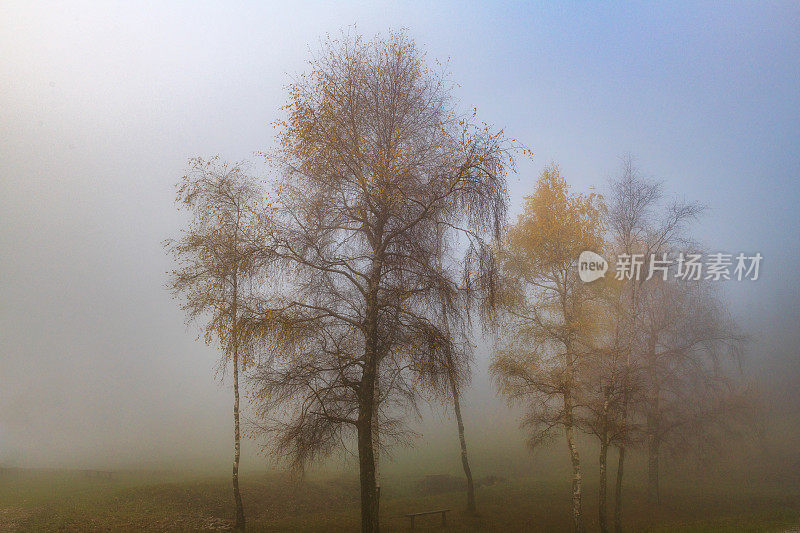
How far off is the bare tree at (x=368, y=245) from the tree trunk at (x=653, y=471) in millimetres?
9489

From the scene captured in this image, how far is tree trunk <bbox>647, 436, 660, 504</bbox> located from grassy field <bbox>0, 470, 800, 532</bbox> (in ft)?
1.03

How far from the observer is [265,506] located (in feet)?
45.1

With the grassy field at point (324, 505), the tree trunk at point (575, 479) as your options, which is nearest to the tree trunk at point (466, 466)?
the grassy field at point (324, 505)

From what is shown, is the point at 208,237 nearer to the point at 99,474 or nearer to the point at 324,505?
the point at 324,505

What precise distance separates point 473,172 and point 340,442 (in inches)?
229

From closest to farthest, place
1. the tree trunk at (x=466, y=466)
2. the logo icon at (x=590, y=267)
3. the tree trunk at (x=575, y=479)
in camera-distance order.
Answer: the tree trunk at (x=575, y=479) < the logo icon at (x=590, y=267) < the tree trunk at (x=466, y=466)

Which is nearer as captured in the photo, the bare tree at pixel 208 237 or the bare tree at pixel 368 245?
the bare tree at pixel 368 245

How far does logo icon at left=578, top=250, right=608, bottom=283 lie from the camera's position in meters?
13.1

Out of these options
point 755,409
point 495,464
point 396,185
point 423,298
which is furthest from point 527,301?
point 755,409

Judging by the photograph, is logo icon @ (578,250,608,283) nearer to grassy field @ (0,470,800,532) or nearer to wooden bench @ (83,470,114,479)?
grassy field @ (0,470,800,532)

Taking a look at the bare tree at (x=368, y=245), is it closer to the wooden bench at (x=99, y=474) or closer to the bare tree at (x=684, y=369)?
the bare tree at (x=684, y=369)

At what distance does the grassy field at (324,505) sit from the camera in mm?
11656

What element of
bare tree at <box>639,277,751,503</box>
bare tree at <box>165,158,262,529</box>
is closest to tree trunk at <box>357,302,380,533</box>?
bare tree at <box>165,158,262,529</box>

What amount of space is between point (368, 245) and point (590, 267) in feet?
22.0
